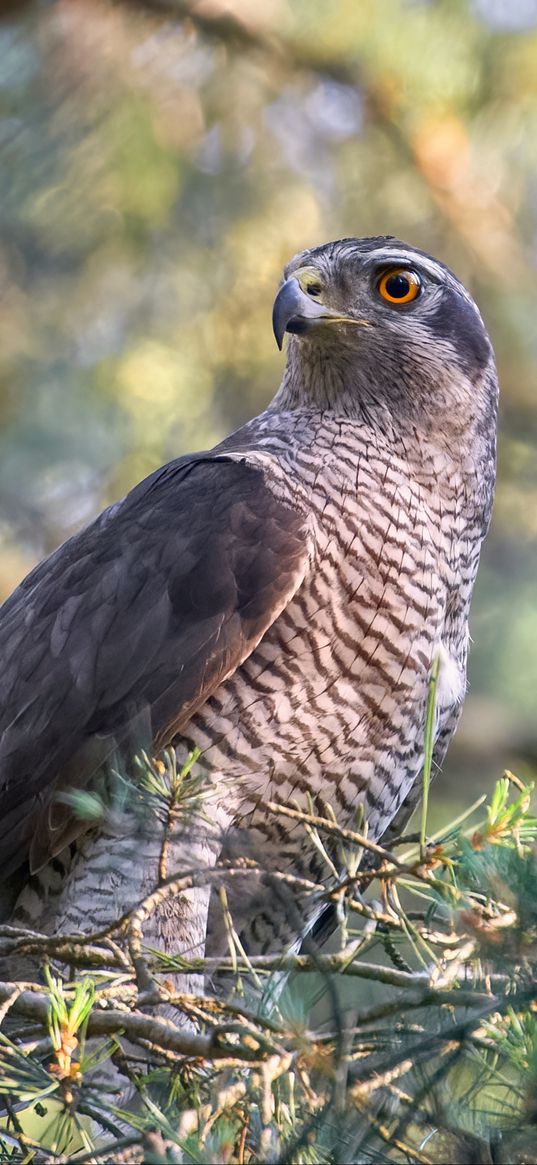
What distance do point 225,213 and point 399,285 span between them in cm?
300

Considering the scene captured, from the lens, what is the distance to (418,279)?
13.3ft

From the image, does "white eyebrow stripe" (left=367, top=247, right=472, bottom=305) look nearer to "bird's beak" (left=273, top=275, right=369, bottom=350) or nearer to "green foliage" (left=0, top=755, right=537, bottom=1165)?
"bird's beak" (left=273, top=275, right=369, bottom=350)

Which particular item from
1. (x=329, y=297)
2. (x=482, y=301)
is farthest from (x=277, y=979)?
(x=482, y=301)

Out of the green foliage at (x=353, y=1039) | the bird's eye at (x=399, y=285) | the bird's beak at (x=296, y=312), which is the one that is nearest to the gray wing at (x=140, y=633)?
the bird's beak at (x=296, y=312)

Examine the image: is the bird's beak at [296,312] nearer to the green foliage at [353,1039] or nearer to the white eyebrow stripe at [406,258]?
the white eyebrow stripe at [406,258]

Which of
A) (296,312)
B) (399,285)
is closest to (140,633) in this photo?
(296,312)

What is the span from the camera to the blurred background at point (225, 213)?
588cm

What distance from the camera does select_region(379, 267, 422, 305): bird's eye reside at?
398cm

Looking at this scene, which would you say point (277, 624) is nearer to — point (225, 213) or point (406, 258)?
point (406, 258)

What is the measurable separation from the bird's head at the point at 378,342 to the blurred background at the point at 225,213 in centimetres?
212

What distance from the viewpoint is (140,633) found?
11.2 feet

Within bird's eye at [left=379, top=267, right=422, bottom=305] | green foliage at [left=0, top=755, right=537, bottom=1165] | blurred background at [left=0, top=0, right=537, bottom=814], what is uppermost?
blurred background at [left=0, top=0, right=537, bottom=814]

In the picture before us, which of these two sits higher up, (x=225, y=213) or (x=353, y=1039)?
(x=225, y=213)

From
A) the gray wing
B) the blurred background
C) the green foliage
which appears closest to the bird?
the gray wing
